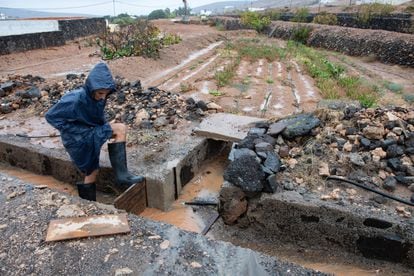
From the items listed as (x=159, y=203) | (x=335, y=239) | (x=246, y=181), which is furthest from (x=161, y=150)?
(x=335, y=239)

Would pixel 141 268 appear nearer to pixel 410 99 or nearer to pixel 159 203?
pixel 159 203

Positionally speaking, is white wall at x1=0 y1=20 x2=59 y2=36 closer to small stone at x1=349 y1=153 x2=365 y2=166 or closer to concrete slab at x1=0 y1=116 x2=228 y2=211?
concrete slab at x1=0 y1=116 x2=228 y2=211

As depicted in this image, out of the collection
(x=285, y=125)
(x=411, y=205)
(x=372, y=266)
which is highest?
(x=285, y=125)

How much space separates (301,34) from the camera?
18016 millimetres

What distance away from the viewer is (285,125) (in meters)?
4.05

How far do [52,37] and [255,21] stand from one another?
13.5 m

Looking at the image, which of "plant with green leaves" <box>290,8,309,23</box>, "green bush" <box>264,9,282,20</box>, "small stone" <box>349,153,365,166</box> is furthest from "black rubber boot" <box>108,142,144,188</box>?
"green bush" <box>264,9,282,20</box>

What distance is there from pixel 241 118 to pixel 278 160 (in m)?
1.73

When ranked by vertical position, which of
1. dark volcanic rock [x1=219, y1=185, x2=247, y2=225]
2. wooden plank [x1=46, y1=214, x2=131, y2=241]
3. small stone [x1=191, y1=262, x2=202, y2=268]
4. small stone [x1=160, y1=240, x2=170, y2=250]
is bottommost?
dark volcanic rock [x1=219, y1=185, x2=247, y2=225]

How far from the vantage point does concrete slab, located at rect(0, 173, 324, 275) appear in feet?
6.61

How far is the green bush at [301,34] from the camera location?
17859 mm

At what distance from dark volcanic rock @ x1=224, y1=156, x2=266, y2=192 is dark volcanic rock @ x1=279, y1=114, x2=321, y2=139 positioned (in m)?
0.94

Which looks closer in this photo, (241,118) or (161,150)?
(161,150)

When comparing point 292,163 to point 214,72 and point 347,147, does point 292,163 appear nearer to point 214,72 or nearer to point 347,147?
point 347,147
